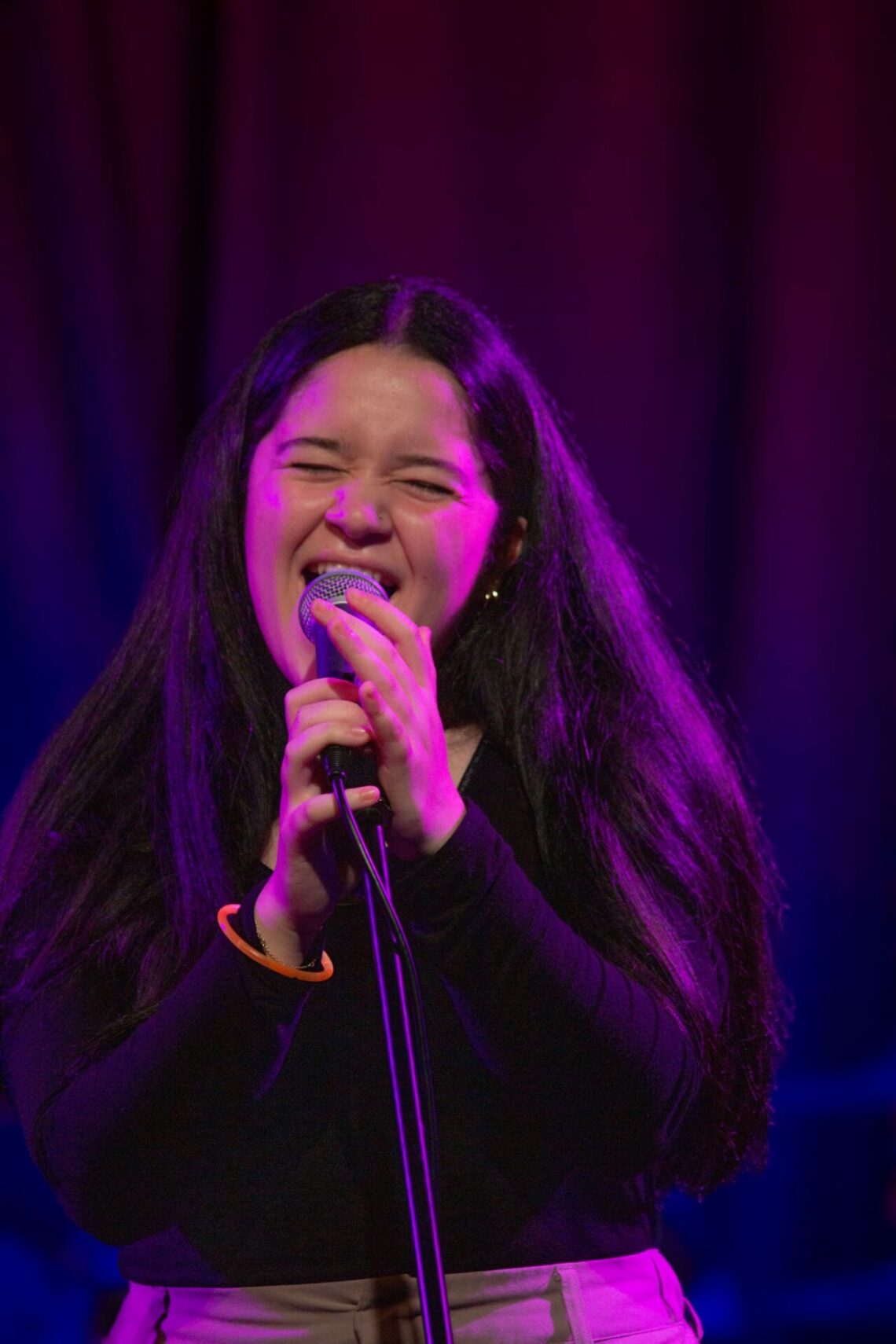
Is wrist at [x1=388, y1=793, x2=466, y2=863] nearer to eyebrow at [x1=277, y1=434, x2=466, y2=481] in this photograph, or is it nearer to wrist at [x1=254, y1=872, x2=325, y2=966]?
wrist at [x1=254, y1=872, x2=325, y2=966]

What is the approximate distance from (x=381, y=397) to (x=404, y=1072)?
2.53 ft

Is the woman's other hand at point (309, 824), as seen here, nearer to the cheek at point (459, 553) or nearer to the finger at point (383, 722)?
the finger at point (383, 722)

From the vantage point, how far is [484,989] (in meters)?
1.05

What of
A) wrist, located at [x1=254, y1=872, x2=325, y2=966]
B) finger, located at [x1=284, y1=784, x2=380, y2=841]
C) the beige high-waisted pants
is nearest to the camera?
finger, located at [x1=284, y1=784, x2=380, y2=841]

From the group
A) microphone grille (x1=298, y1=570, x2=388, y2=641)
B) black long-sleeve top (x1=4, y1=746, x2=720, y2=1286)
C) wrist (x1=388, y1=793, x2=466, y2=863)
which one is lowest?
black long-sleeve top (x1=4, y1=746, x2=720, y2=1286)

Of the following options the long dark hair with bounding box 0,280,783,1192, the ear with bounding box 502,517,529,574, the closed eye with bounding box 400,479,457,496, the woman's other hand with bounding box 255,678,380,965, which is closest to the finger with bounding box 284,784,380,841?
the woman's other hand with bounding box 255,678,380,965

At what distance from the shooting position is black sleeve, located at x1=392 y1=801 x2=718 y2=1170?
102cm

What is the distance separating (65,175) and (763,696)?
4.58 feet

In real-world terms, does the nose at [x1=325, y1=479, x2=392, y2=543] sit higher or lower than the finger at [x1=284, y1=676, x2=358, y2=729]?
higher

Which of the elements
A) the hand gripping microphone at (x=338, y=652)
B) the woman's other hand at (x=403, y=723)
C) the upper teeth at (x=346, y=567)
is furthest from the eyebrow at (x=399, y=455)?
the woman's other hand at (x=403, y=723)

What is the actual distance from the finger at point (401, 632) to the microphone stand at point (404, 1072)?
0.13m

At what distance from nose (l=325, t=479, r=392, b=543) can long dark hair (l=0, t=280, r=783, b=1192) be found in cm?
19

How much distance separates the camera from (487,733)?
150 cm

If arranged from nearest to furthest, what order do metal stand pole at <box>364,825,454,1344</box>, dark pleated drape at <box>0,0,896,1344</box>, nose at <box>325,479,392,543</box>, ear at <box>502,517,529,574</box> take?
metal stand pole at <box>364,825,454,1344</box>, nose at <box>325,479,392,543</box>, ear at <box>502,517,529,574</box>, dark pleated drape at <box>0,0,896,1344</box>
